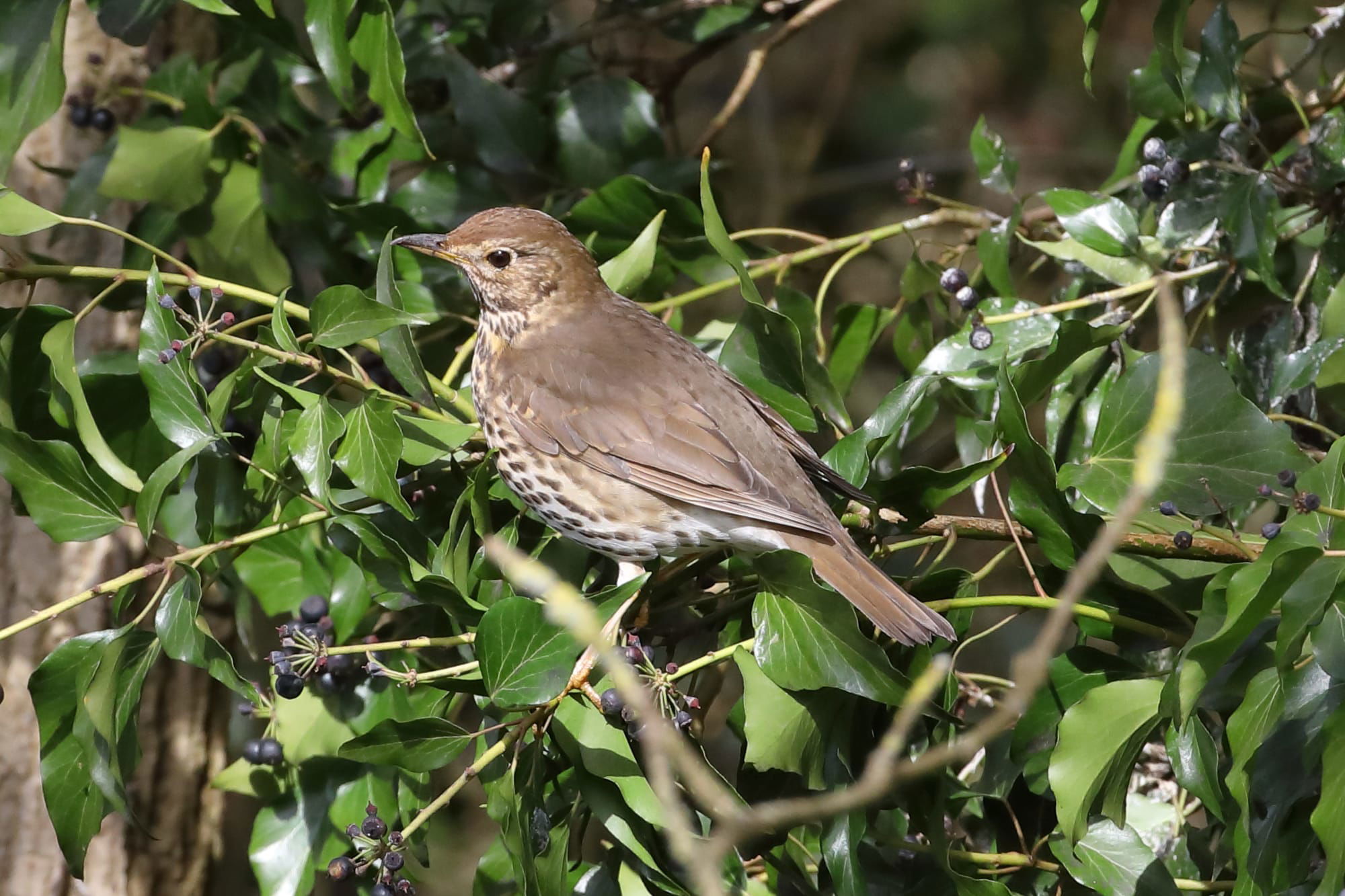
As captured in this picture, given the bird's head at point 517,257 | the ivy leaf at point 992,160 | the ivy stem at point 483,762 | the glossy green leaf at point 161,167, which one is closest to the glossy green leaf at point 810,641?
the ivy stem at point 483,762

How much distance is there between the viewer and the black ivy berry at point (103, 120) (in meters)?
3.00

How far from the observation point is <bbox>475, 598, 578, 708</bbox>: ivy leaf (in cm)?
192

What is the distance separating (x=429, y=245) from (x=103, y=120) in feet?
2.98

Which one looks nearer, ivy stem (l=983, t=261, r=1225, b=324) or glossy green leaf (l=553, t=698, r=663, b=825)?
glossy green leaf (l=553, t=698, r=663, b=825)

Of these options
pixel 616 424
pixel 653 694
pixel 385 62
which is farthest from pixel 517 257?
pixel 653 694

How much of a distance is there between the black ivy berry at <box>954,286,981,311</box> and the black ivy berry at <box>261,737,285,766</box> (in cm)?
158

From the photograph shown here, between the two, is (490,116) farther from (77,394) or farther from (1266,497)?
(1266,497)

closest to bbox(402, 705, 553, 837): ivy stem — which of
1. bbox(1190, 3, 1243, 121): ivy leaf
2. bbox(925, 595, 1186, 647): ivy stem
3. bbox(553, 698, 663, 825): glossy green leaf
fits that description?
bbox(553, 698, 663, 825): glossy green leaf

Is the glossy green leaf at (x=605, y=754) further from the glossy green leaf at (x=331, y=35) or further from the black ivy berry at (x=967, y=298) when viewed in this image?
the glossy green leaf at (x=331, y=35)

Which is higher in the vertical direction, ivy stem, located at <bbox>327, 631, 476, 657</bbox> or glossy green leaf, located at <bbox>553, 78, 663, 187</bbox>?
glossy green leaf, located at <bbox>553, 78, 663, 187</bbox>

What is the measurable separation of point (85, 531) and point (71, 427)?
25cm

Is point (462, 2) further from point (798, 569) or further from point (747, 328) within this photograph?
point (798, 569)

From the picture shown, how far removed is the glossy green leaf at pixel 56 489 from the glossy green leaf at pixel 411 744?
2.04ft

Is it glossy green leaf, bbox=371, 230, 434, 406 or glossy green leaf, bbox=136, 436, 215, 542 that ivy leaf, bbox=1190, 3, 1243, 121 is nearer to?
glossy green leaf, bbox=371, 230, 434, 406
